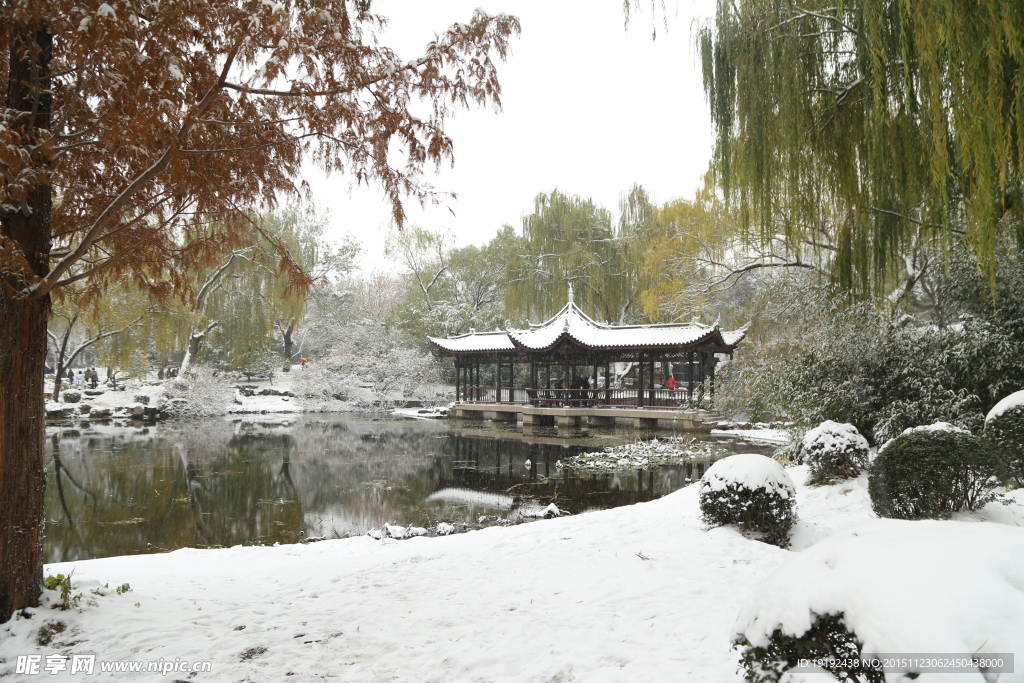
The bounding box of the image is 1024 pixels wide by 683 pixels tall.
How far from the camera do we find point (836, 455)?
647 centimetres

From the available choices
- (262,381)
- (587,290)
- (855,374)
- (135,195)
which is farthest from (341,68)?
(262,381)

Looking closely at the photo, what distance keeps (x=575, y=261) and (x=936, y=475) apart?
21093mm

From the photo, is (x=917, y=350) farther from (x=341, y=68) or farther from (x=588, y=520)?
(x=341, y=68)

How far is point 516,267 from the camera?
2603 centimetres

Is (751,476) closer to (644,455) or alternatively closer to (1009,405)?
(1009,405)

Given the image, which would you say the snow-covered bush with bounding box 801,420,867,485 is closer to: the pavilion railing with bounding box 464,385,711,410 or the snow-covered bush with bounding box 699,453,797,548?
the snow-covered bush with bounding box 699,453,797,548

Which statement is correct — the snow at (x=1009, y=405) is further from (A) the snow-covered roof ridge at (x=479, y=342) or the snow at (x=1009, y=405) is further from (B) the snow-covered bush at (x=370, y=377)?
(B) the snow-covered bush at (x=370, y=377)

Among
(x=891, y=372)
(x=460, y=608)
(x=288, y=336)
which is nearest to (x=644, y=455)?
(x=891, y=372)

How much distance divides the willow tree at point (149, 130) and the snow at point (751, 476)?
3527mm

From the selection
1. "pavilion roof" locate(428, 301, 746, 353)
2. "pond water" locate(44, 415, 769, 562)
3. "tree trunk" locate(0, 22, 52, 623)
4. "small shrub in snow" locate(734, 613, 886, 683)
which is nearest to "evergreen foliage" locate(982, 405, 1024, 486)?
"small shrub in snow" locate(734, 613, 886, 683)

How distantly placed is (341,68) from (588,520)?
4822 mm

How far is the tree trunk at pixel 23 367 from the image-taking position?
308cm

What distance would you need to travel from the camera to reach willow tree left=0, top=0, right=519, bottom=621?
2713 mm

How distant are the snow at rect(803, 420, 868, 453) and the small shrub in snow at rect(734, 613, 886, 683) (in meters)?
5.54
